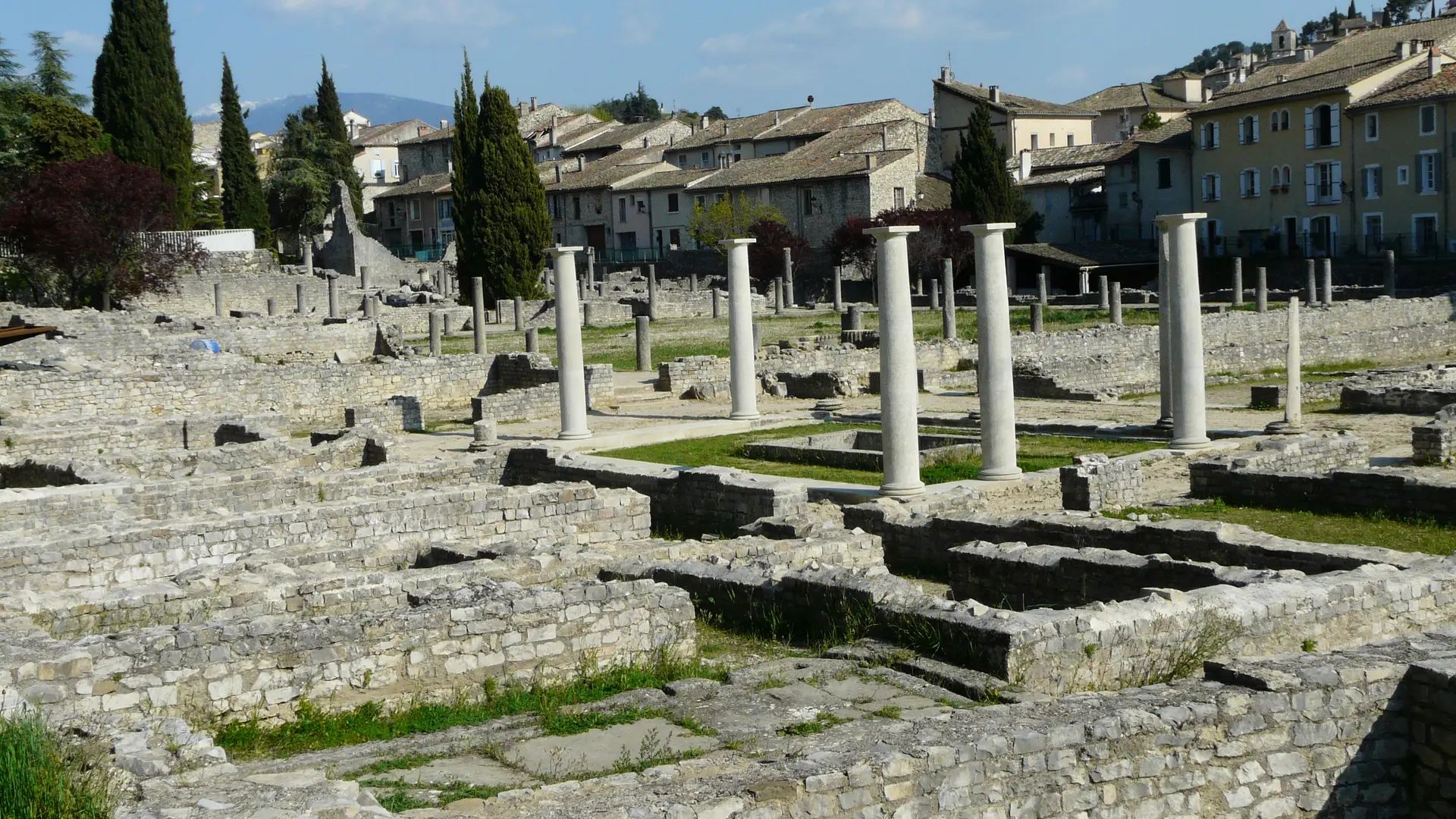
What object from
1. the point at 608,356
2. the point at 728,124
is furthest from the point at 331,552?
the point at 728,124

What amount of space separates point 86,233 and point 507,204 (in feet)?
53.5

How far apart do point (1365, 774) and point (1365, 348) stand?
3226 centimetres

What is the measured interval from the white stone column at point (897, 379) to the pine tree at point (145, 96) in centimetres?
5097

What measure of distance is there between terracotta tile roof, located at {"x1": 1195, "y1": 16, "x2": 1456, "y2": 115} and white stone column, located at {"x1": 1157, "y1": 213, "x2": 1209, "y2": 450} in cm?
4282

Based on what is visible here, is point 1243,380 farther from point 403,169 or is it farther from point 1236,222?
point 403,169

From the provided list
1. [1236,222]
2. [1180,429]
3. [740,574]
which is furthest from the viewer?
[1236,222]

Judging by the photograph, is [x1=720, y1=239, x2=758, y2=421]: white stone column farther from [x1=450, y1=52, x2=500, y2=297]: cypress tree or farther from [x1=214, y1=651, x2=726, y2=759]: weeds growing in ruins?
[x1=450, y1=52, x2=500, y2=297]: cypress tree

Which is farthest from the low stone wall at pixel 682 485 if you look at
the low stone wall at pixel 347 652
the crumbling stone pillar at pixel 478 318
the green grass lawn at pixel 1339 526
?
the crumbling stone pillar at pixel 478 318

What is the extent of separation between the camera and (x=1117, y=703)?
7.70 meters

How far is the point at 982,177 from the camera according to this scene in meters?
68.6

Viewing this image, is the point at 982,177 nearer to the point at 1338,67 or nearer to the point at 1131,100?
the point at 1338,67

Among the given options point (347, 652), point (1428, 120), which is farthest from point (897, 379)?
point (1428, 120)

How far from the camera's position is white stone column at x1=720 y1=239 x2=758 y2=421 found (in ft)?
88.7

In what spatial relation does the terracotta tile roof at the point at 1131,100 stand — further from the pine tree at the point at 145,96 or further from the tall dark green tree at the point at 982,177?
the pine tree at the point at 145,96
